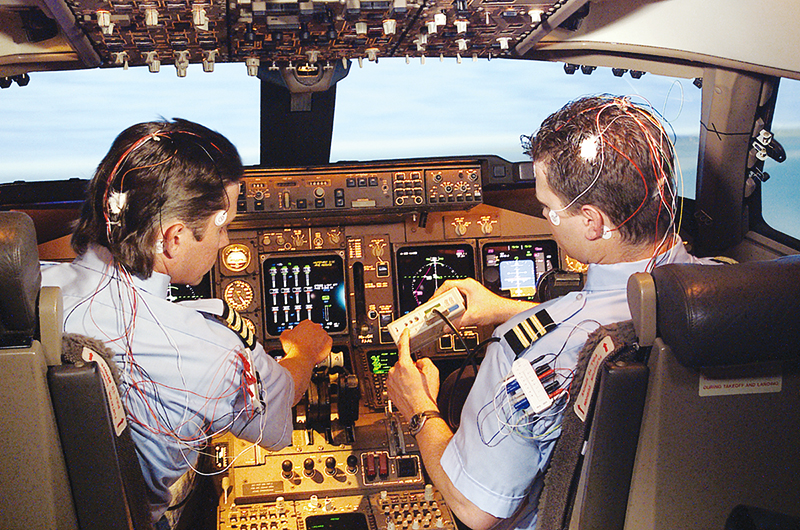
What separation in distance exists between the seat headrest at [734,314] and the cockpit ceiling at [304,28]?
1117 millimetres

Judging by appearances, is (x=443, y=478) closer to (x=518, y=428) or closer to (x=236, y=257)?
(x=518, y=428)

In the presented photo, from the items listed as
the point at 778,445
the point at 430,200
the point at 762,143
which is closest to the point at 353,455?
the point at 430,200

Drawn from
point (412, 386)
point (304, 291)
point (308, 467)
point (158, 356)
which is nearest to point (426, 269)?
point (304, 291)

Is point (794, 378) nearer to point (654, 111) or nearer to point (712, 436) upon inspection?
point (712, 436)

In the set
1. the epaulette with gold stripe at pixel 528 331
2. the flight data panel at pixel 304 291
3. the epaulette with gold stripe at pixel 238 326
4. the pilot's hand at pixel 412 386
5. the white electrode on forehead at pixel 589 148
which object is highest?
the white electrode on forehead at pixel 589 148

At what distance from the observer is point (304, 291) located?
288 centimetres

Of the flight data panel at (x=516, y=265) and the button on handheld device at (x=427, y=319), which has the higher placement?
the button on handheld device at (x=427, y=319)

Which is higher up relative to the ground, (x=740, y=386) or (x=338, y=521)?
(x=740, y=386)

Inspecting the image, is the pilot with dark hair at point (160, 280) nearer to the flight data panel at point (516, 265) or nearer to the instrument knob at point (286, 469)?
the instrument knob at point (286, 469)

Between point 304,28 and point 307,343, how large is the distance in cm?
95

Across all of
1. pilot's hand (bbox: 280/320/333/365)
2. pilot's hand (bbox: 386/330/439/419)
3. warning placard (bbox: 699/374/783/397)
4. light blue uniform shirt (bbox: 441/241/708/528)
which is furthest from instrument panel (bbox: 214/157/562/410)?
warning placard (bbox: 699/374/783/397)

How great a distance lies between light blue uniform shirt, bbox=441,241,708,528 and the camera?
1337mm

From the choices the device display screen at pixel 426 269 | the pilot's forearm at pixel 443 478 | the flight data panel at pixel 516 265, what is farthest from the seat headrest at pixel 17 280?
the flight data panel at pixel 516 265

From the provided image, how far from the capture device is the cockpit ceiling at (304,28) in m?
1.79
